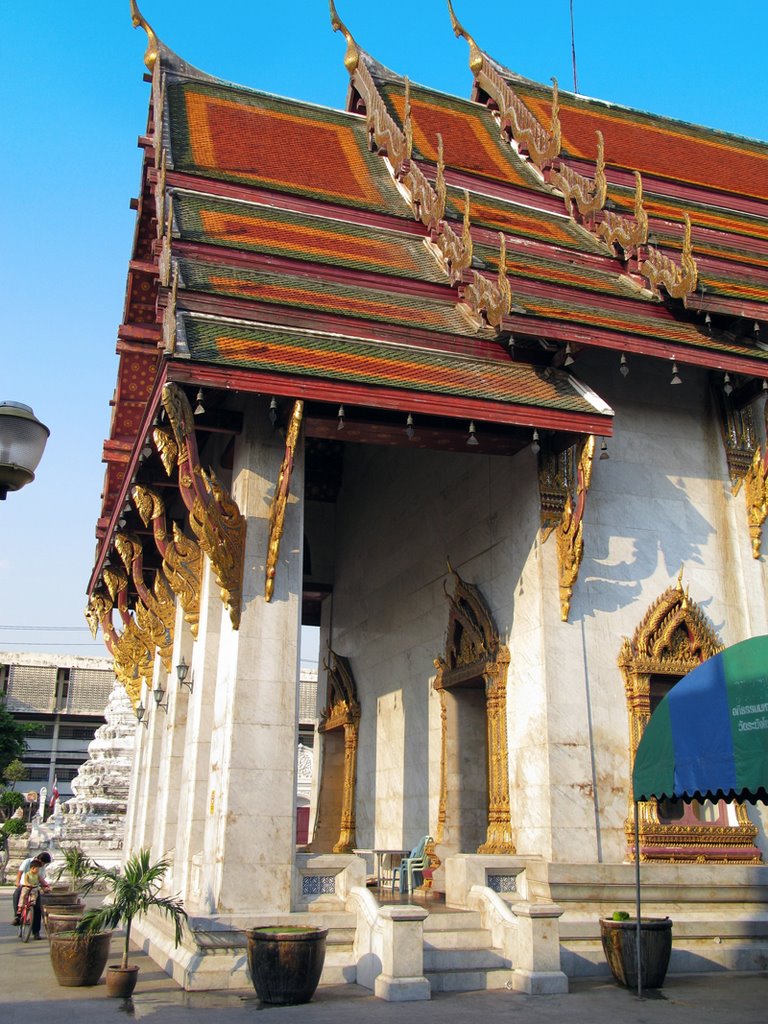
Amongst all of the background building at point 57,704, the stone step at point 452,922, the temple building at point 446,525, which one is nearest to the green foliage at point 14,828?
the temple building at point 446,525

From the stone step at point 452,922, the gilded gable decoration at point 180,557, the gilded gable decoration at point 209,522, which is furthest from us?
the gilded gable decoration at point 180,557

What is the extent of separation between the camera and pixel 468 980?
27.7ft

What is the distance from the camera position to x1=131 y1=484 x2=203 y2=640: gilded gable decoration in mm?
12562

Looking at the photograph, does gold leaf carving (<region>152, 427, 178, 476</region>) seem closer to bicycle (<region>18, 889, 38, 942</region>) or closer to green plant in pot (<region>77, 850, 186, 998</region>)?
green plant in pot (<region>77, 850, 186, 998</region>)

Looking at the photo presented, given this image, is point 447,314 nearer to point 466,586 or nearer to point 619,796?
point 466,586

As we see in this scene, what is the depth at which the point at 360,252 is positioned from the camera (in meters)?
13.1

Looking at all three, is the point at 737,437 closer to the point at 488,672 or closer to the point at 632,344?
the point at 632,344

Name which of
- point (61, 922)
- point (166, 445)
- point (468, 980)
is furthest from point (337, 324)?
point (61, 922)

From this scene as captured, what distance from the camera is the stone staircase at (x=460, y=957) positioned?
841 centimetres

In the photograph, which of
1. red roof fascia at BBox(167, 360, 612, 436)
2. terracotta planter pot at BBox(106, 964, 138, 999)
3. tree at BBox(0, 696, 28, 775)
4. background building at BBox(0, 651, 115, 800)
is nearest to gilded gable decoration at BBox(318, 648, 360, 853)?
terracotta planter pot at BBox(106, 964, 138, 999)

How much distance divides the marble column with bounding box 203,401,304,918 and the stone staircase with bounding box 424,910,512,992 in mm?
1356

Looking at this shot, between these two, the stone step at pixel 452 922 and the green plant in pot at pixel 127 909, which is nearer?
the green plant in pot at pixel 127 909

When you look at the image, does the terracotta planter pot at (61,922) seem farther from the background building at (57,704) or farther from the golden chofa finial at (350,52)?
the background building at (57,704)

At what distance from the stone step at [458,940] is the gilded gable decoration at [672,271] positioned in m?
7.52
